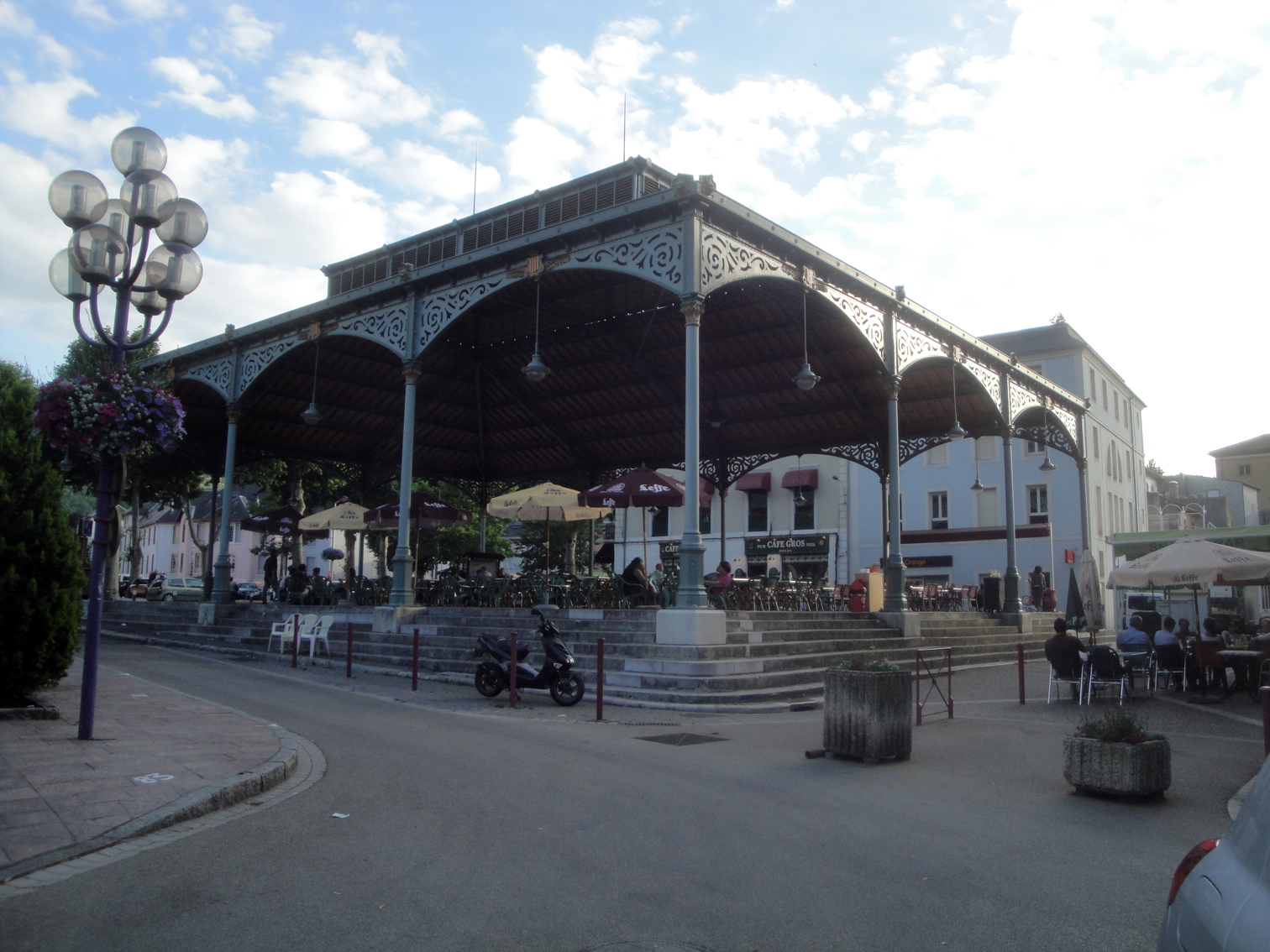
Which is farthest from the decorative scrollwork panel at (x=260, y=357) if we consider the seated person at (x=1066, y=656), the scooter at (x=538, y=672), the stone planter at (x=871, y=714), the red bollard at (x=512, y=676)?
the seated person at (x=1066, y=656)

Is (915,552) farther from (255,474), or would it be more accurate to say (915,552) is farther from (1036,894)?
(1036,894)

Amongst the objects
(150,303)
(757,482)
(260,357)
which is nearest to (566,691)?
(150,303)

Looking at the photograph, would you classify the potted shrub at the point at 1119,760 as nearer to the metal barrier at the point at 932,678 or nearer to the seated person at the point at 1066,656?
the metal barrier at the point at 932,678

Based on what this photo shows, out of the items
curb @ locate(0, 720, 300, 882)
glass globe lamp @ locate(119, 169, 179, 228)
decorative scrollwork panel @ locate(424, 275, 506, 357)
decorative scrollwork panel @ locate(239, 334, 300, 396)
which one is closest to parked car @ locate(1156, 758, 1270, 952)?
curb @ locate(0, 720, 300, 882)

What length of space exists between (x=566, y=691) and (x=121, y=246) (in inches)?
280

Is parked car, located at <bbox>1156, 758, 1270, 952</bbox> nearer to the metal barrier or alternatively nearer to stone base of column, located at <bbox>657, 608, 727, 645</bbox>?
the metal barrier

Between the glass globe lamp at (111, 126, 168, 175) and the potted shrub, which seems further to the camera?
the glass globe lamp at (111, 126, 168, 175)

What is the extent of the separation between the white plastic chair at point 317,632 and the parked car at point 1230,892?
16.8 metres

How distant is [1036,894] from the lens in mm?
4441

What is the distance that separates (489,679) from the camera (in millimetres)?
12234

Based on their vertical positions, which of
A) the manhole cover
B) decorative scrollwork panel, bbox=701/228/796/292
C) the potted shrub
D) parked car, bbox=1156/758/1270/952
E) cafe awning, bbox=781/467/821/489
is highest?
decorative scrollwork panel, bbox=701/228/796/292

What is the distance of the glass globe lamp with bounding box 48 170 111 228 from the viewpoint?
8.38m

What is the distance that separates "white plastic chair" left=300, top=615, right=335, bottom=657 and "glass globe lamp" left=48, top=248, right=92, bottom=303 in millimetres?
9622

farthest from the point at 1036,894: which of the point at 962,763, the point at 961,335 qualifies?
the point at 961,335
